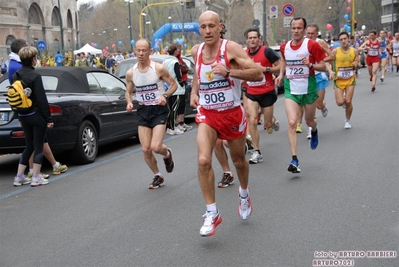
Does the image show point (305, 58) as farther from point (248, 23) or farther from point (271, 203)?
point (248, 23)

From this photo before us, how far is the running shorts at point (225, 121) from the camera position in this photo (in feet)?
17.9

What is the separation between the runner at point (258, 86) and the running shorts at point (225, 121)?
3.29 m

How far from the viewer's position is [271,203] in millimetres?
6375

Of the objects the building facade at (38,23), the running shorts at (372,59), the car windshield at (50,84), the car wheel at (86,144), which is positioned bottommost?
the car wheel at (86,144)

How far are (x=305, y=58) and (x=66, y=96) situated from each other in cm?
374

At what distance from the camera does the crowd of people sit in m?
5.28

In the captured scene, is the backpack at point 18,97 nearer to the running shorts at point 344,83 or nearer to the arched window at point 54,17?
the running shorts at point 344,83

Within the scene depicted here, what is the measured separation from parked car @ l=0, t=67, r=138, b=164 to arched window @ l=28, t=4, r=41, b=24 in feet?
148

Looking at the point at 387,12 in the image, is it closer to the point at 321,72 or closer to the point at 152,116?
the point at 321,72

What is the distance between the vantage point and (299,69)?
8.10m

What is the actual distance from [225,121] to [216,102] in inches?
8.0

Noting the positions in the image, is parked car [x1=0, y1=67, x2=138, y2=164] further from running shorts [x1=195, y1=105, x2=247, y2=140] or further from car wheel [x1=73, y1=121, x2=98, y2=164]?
running shorts [x1=195, y1=105, x2=247, y2=140]

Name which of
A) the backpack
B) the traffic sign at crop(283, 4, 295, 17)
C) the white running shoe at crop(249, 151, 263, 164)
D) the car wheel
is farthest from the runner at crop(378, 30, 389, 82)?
the backpack

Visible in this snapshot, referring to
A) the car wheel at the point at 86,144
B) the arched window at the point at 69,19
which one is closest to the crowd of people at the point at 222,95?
the car wheel at the point at 86,144
